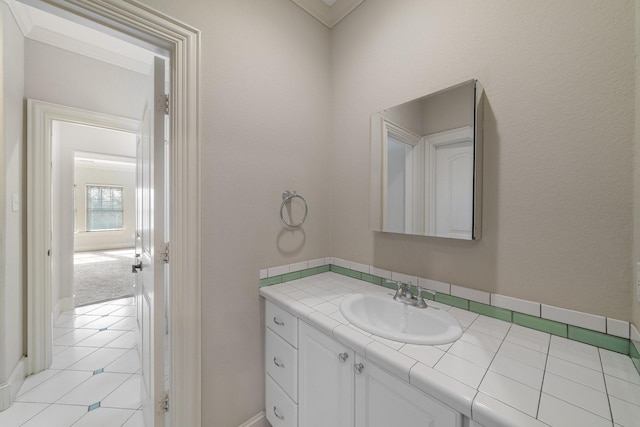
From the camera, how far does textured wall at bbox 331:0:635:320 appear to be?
2.48 ft

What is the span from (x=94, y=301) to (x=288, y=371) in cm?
347

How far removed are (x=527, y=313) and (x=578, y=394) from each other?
15.0 inches

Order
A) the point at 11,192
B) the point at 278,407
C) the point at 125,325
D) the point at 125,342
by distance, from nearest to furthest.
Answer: the point at 278,407 → the point at 11,192 → the point at 125,342 → the point at 125,325

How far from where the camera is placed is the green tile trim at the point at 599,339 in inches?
29.2

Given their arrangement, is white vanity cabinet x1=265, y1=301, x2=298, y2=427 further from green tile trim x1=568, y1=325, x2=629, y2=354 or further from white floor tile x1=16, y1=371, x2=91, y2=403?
white floor tile x1=16, y1=371, x2=91, y2=403

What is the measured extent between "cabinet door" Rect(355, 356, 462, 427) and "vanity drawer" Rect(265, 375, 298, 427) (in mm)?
442

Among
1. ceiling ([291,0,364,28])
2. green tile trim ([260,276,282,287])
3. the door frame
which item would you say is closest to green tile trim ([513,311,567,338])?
green tile trim ([260,276,282,287])

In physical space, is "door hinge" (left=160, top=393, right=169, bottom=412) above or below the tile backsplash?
below

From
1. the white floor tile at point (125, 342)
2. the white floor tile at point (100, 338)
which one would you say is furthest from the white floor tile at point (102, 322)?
the white floor tile at point (125, 342)

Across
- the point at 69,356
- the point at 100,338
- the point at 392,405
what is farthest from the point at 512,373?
the point at 100,338

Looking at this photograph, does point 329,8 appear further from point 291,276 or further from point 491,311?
point 491,311

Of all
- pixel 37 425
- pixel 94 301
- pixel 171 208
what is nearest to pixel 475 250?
pixel 171 208

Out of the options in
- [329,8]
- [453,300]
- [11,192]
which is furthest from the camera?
[329,8]

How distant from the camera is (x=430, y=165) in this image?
1173 mm
